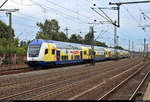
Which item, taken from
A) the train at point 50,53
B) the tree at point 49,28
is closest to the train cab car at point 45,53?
the train at point 50,53

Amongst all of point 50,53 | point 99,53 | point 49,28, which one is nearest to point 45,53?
point 50,53

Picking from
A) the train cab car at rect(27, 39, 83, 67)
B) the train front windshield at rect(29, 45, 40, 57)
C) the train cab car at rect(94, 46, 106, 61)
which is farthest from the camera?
the train cab car at rect(94, 46, 106, 61)

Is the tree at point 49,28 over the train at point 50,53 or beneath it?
over

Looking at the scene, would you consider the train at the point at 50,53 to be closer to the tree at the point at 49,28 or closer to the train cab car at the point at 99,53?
the train cab car at the point at 99,53

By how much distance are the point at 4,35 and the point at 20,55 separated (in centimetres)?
3102

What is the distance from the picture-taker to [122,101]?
982 centimetres

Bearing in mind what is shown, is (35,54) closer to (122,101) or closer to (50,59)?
(50,59)

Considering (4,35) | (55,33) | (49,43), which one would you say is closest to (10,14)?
(49,43)

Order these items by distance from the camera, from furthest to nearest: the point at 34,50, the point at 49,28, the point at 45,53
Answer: the point at 49,28 → the point at 34,50 → the point at 45,53

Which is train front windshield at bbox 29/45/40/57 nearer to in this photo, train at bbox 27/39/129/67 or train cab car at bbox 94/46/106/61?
train at bbox 27/39/129/67

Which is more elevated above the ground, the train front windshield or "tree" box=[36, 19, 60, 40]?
"tree" box=[36, 19, 60, 40]

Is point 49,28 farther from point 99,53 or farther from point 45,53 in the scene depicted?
point 45,53

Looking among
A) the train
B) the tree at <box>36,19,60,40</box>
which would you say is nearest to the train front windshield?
the train

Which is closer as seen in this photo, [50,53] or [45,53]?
[45,53]
